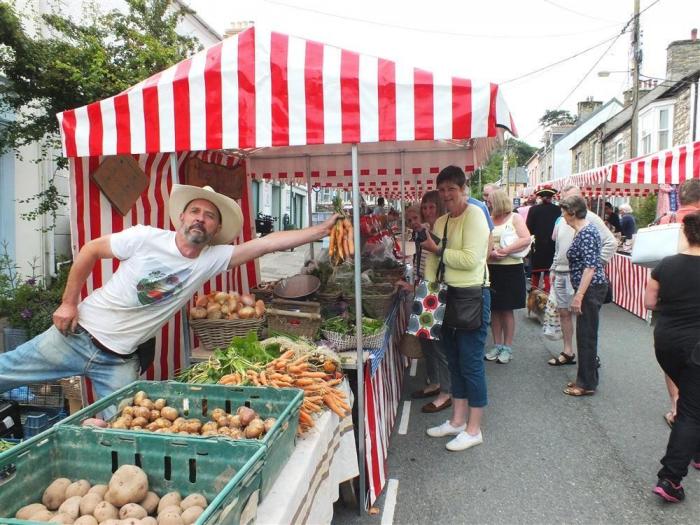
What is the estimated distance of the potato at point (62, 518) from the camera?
5.11 feet

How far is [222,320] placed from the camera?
3480mm

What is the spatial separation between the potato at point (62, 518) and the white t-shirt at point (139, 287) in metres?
1.42

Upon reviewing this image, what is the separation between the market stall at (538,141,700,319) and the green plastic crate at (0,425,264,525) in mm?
7330

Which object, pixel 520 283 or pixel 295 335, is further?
pixel 520 283

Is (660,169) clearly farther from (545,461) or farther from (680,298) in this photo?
(545,461)

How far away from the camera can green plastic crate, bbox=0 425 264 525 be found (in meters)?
1.68

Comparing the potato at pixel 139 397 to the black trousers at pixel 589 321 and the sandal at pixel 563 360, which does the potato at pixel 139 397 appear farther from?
the sandal at pixel 563 360

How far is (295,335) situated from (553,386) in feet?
11.1

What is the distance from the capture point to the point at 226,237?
3.21 m

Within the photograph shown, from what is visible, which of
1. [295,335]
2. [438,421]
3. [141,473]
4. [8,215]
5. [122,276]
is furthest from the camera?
[8,215]

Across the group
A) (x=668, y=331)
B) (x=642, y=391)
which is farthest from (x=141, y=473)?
(x=642, y=391)

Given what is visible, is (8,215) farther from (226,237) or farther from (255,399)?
(255,399)

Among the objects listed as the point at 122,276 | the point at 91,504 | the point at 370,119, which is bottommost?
the point at 91,504

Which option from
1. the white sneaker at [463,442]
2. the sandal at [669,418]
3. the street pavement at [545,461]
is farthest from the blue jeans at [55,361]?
the sandal at [669,418]
